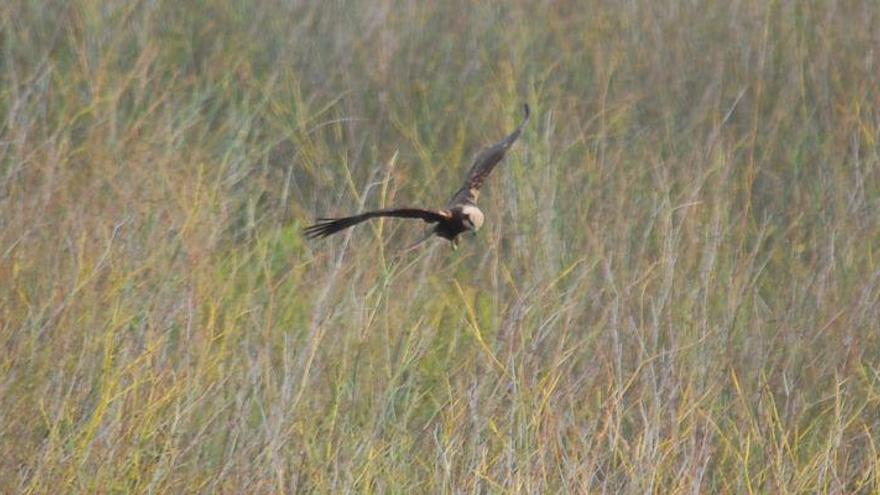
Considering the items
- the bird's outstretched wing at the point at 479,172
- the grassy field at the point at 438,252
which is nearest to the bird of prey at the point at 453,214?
the bird's outstretched wing at the point at 479,172

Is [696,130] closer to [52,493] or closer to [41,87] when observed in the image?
[41,87]

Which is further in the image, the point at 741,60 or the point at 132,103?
the point at 741,60

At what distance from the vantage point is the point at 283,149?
18.0ft

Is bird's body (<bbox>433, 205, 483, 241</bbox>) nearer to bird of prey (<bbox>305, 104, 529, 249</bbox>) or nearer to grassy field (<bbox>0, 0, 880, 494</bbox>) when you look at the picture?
bird of prey (<bbox>305, 104, 529, 249</bbox>)

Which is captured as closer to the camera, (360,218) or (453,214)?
(360,218)

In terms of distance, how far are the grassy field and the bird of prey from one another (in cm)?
Result: 19

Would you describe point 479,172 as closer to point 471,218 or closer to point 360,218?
point 471,218

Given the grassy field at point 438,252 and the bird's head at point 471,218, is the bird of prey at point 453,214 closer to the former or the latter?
the bird's head at point 471,218

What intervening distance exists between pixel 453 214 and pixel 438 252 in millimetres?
1241

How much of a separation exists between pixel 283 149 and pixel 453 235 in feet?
6.24

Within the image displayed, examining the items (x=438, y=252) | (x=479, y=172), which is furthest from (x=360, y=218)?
(x=438, y=252)

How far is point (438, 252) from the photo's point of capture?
16.0 feet

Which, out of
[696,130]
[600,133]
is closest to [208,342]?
[600,133]

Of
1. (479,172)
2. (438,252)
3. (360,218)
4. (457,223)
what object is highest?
(360,218)
